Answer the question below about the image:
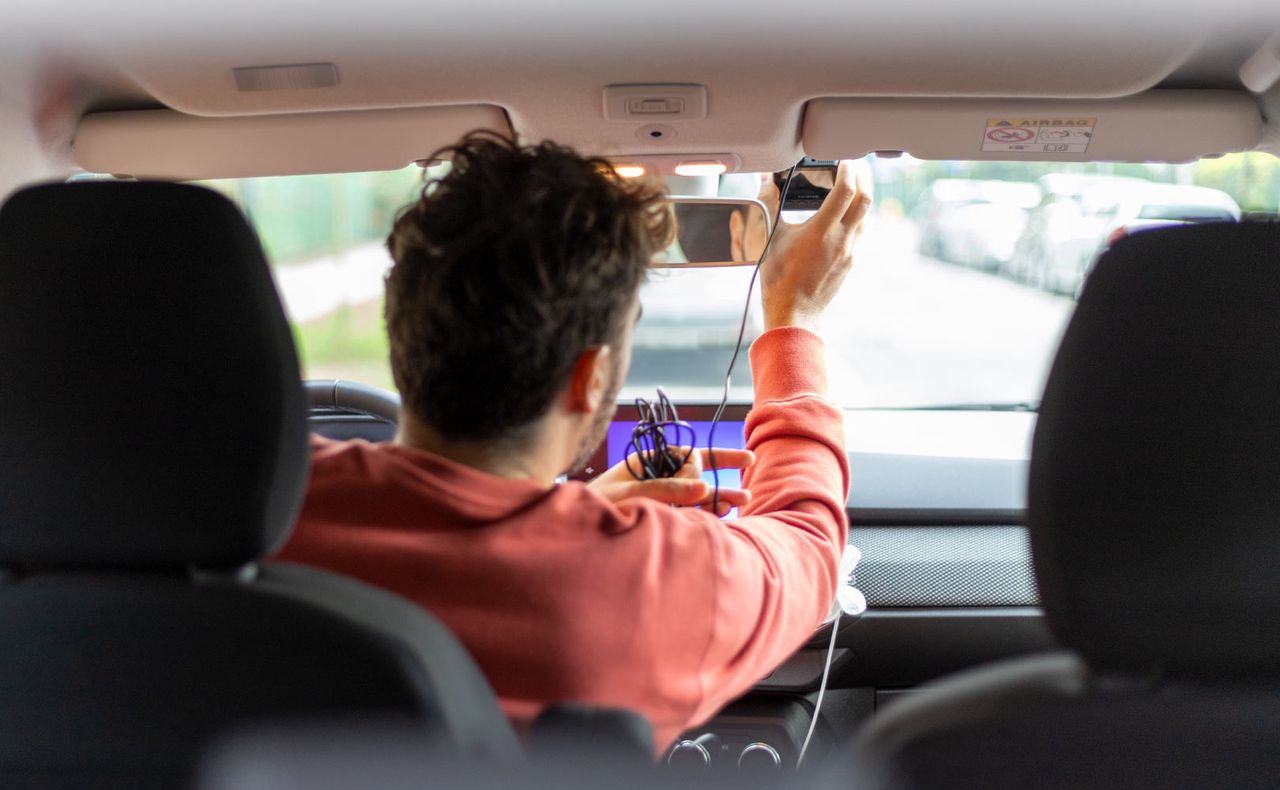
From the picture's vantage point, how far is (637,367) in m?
3.40

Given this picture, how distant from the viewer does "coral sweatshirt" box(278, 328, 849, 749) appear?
122 centimetres

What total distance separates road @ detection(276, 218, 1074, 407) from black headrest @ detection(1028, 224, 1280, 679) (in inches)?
81.5

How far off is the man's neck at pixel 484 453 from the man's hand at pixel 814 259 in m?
0.67

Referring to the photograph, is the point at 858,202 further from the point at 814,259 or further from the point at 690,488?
the point at 690,488

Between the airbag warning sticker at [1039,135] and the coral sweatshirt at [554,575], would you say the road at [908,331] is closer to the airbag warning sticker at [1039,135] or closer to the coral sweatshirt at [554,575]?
the airbag warning sticker at [1039,135]

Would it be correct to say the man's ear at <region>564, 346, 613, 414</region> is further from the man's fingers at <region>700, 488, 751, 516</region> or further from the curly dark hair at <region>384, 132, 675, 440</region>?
the man's fingers at <region>700, 488, 751, 516</region>

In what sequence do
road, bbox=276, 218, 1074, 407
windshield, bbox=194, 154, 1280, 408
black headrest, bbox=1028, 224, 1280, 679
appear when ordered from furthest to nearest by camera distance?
road, bbox=276, 218, 1074, 407 → windshield, bbox=194, 154, 1280, 408 → black headrest, bbox=1028, 224, 1280, 679

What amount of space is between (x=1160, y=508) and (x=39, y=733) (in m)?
1.12

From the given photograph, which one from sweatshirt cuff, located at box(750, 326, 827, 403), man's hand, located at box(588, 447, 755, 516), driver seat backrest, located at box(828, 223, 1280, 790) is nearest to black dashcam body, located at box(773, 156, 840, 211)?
sweatshirt cuff, located at box(750, 326, 827, 403)

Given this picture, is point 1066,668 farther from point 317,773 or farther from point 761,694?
point 761,694

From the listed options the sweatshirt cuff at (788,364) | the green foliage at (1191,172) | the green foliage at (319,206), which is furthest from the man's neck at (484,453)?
the green foliage at (1191,172)

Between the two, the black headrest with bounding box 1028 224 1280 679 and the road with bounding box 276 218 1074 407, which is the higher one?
the black headrest with bounding box 1028 224 1280 679

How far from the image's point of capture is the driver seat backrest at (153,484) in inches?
41.2

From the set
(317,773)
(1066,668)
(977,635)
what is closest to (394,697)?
(317,773)
